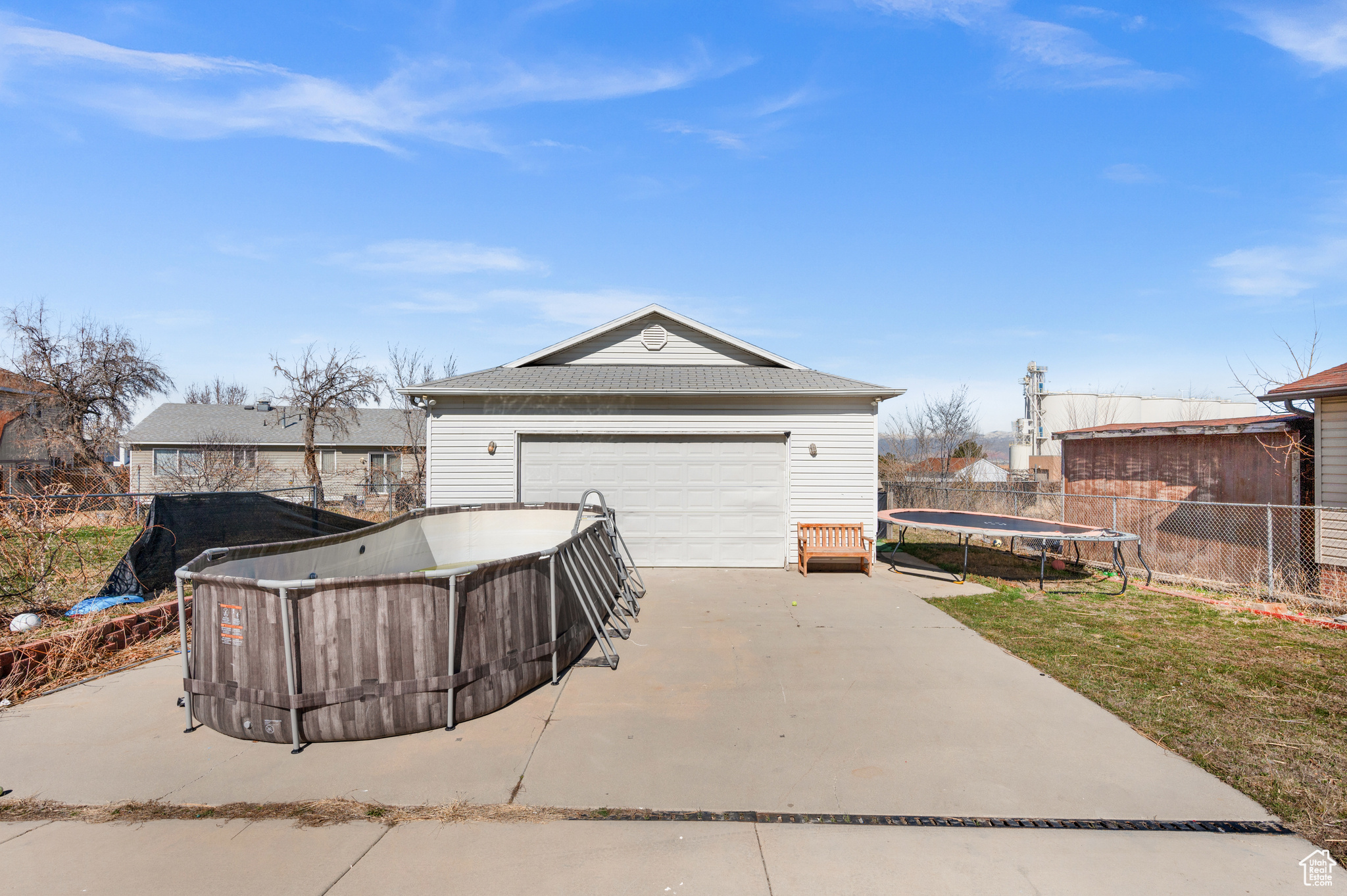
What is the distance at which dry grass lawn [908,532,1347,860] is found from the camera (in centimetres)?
369

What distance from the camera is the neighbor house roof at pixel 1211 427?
952cm

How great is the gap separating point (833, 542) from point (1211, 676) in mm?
5453

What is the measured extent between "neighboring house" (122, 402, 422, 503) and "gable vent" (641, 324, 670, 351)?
1679 cm

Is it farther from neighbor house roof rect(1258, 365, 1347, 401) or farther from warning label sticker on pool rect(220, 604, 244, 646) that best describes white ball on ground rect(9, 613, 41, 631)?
neighbor house roof rect(1258, 365, 1347, 401)

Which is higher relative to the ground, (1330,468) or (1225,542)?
(1330,468)

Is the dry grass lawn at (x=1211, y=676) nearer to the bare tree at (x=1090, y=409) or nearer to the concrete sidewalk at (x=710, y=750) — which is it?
the concrete sidewalk at (x=710, y=750)

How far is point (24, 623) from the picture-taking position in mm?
6250

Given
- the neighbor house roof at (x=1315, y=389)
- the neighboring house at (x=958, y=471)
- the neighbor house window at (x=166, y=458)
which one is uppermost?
the neighbor house roof at (x=1315, y=389)

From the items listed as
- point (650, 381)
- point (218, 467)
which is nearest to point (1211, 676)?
point (650, 381)

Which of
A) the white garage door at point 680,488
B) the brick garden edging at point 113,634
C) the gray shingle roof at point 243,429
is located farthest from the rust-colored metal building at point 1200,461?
the gray shingle roof at point 243,429

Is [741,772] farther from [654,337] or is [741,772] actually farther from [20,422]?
[20,422]

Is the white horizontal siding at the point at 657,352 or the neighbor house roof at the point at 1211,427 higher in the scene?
the white horizontal siding at the point at 657,352

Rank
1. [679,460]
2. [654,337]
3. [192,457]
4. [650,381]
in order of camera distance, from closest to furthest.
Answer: [679,460] < [650,381] < [654,337] < [192,457]

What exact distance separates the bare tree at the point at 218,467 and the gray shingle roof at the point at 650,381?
11.0 metres
